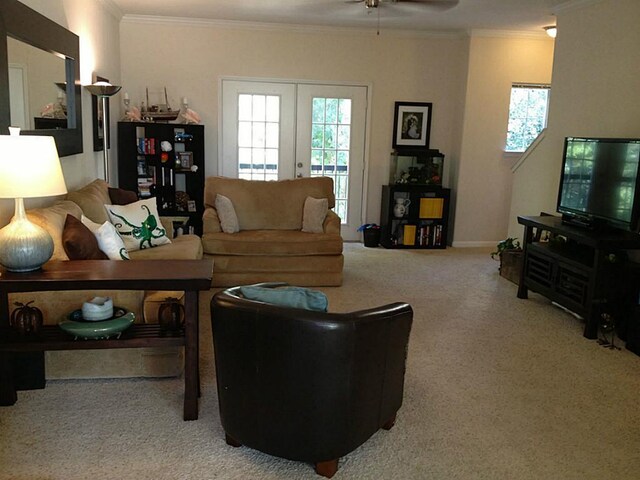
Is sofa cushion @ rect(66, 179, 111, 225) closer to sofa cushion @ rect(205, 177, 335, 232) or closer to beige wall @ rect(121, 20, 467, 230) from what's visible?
sofa cushion @ rect(205, 177, 335, 232)

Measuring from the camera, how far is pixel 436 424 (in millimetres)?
2736

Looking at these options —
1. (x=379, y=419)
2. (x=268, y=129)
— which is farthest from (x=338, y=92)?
(x=379, y=419)

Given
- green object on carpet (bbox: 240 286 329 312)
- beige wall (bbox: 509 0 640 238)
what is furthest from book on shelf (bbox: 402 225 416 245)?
green object on carpet (bbox: 240 286 329 312)

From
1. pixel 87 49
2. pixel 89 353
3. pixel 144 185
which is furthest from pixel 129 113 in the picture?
pixel 89 353

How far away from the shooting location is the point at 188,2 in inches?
219

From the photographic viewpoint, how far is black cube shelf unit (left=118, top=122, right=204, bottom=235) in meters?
6.18

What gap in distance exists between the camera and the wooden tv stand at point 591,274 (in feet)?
12.8

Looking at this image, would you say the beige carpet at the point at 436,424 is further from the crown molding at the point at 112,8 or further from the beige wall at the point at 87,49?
the crown molding at the point at 112,8

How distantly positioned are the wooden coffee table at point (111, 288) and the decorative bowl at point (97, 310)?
4.9 inches

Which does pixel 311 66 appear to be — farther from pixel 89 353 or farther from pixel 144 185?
pixel 89 353

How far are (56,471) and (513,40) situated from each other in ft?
21.3

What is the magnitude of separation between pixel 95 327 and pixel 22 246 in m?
0.50

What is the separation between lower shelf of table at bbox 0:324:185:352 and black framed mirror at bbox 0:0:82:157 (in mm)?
1155

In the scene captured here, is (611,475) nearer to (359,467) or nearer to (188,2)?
(359,467)
